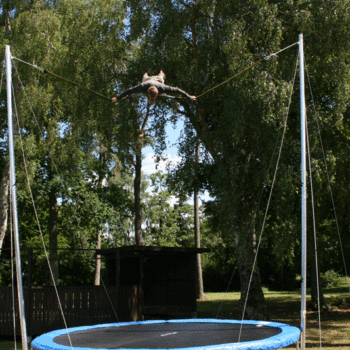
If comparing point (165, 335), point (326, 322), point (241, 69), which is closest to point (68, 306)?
point (165, 335)

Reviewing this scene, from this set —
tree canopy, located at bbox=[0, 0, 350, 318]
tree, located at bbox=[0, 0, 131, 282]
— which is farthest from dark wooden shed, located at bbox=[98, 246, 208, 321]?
tree, located at bbox=[0, 0, 131, 282]

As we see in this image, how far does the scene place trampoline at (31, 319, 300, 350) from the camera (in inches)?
192

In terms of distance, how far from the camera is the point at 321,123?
898 centimetres

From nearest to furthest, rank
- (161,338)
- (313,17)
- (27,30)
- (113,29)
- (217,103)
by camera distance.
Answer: (161,338)
(313,17)
(217,103)
(113,29)
(27,30)

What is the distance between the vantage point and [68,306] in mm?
9344

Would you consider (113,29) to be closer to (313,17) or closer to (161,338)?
(313,17)

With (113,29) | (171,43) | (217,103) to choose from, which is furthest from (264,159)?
(113,29)

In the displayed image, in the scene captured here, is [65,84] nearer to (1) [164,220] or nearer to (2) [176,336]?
(2) [176,336]

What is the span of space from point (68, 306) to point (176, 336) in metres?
4.26

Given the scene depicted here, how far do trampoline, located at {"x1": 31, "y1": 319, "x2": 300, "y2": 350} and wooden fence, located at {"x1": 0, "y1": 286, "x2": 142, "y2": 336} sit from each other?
2.40 metres

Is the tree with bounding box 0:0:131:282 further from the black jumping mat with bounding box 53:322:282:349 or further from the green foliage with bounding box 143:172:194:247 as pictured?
the green foliage with bounding box 143:172:194:247

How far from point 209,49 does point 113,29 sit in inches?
141

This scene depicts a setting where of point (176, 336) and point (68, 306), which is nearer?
point (176, 336)

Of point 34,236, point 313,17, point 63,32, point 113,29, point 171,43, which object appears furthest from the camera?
point 34,236
